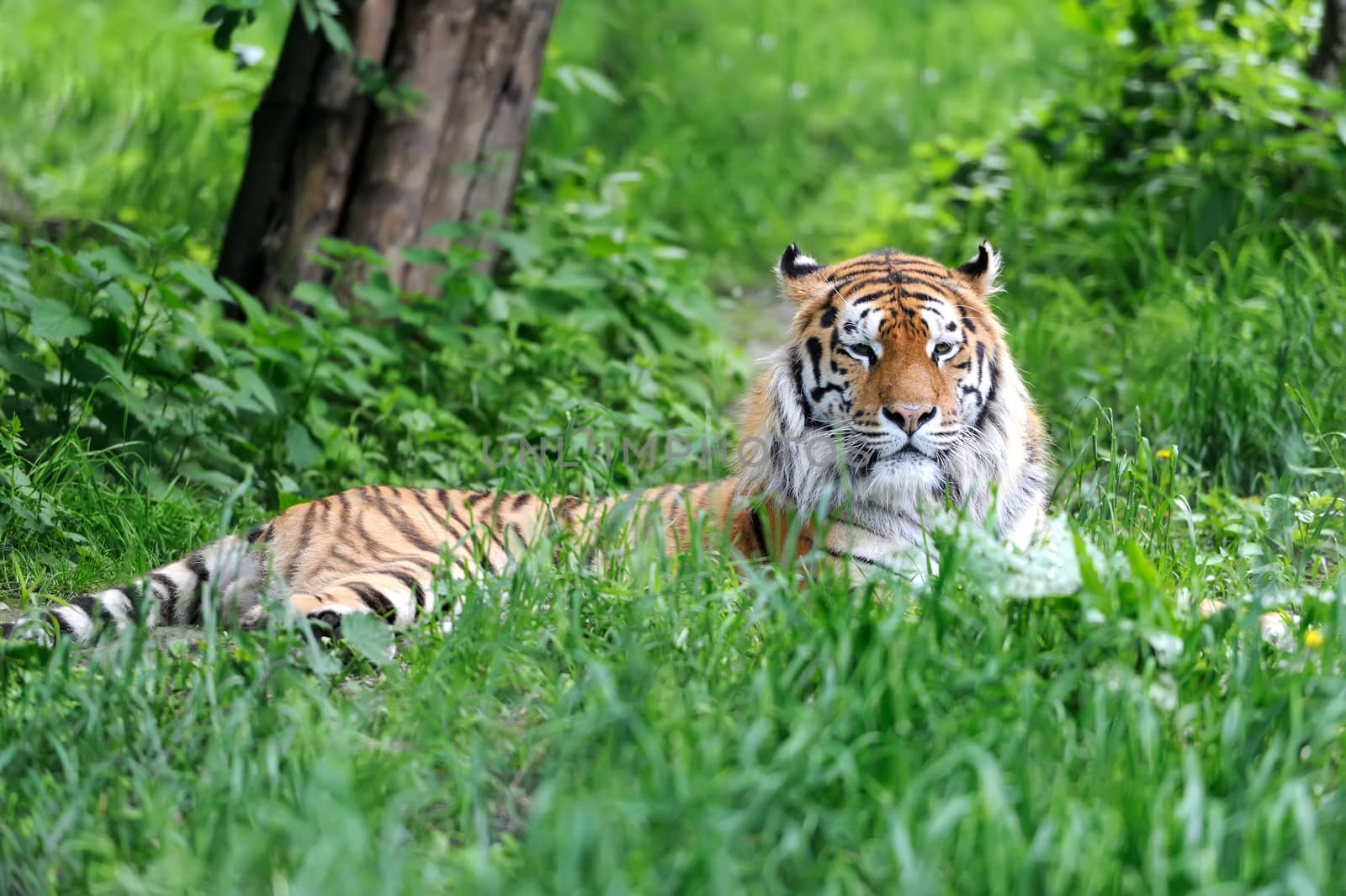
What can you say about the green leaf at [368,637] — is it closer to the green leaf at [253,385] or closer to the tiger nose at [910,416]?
the tiger nose at [910,416]

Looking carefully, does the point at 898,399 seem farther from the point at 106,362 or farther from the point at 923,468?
the point at 106,362

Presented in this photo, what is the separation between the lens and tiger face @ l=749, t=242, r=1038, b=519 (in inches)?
139

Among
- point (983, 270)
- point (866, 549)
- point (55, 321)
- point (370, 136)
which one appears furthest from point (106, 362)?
point (983, 270)

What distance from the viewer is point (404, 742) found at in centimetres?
268

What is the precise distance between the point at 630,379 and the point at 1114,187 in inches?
105

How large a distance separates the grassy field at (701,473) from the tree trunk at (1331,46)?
263 mm

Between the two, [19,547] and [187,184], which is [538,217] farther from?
[19,547]

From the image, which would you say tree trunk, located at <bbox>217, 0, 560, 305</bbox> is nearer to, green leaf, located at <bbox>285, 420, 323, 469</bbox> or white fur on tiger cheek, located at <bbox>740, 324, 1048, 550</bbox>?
green leaf, located at <bbox>285, 420, 323, 469</bbox>

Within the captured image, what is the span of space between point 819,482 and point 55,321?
87.7 inches

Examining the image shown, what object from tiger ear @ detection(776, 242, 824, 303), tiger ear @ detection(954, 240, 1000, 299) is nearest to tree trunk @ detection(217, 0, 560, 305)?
tiger ear @ detection(776, 242, 824, 303)

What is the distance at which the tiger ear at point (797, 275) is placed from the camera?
3.85 meters

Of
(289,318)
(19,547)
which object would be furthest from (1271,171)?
(19,547)

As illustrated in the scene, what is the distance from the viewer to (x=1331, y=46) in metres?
6.13

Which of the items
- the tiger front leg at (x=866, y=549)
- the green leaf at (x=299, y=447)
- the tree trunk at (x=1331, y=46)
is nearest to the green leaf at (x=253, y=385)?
the green leaf at (x=299, y=447)
